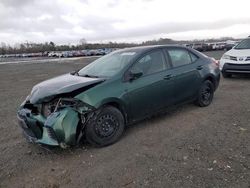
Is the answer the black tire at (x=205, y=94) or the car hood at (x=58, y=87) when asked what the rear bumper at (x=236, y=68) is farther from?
the car hood at (x=58, y=87)

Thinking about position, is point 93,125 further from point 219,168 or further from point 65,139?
point 219,168

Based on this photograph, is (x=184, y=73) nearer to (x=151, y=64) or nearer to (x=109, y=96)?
(x=151, y=64)

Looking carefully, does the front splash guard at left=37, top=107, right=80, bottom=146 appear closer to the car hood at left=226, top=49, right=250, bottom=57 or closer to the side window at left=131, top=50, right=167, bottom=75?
the side window at left=131, top=50, right=167, bottom=75

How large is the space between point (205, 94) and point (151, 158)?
2.98 meters

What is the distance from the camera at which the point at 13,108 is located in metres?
7.27

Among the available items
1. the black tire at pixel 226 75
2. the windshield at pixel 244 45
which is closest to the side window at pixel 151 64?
the black tire at pixel 226 75

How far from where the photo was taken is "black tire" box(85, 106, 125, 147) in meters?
4.12

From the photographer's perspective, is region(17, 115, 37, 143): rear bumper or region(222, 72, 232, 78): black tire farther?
region(222, 72, 232, 78): black tire

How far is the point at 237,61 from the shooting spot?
9.55 m

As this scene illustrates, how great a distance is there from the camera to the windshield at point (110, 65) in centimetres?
481

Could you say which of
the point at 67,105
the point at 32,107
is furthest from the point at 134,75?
the point at 32,107

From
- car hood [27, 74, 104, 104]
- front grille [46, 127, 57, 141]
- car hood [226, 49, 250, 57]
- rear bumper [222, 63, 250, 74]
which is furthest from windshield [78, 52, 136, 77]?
car hood [226, 49, 250, 57]

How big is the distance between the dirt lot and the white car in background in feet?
14.4

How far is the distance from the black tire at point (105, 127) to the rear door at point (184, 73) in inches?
60.9
